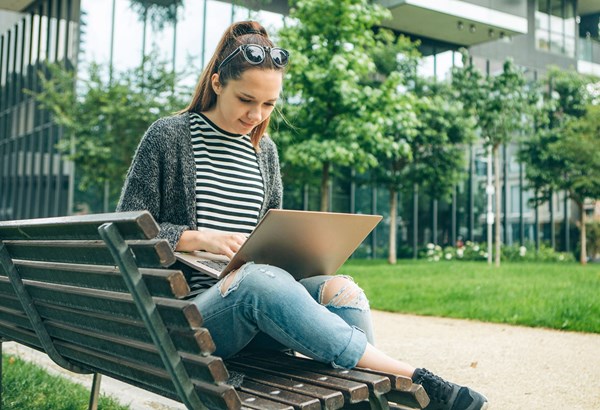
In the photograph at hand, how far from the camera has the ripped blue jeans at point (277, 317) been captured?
78.4 inches

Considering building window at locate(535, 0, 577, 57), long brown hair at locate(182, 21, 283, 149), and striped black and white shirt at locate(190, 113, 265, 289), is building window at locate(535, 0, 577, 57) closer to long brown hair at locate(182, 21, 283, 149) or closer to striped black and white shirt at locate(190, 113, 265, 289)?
long brown hair at locate(182, 21, 283, 149)

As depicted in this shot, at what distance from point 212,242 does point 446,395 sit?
882 millimetres

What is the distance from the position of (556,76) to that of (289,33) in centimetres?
1420

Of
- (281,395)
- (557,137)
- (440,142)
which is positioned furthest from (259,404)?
(557,137)

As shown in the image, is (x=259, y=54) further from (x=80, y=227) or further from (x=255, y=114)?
(x=80, y=227)

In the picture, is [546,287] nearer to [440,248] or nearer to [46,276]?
[46,276]

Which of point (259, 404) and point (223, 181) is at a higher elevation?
point (223, 181)

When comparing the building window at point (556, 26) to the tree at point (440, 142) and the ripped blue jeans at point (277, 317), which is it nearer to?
the tree at point (440, 142)

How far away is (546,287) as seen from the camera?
8.78m

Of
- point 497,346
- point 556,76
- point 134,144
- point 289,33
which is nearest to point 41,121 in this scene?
point 134,144

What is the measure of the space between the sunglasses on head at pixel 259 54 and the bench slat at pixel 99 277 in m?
0.95

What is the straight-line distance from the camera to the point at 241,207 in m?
2.67

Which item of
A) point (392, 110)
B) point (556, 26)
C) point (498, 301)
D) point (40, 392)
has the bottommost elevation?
point (40, 392)

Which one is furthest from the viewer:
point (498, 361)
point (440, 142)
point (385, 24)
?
point (385, 24)
